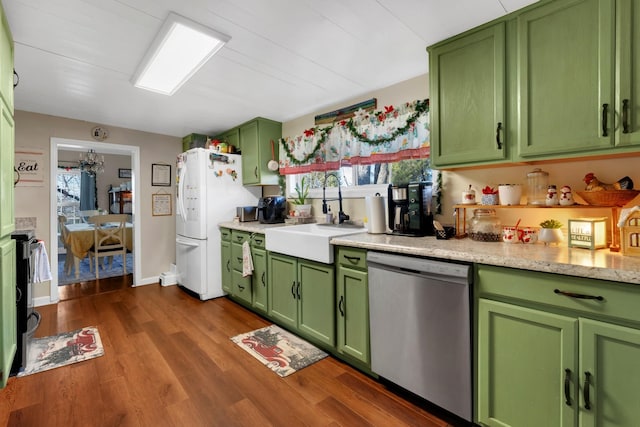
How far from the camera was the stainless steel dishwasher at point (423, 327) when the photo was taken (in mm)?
1471

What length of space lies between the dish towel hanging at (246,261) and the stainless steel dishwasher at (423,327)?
4.87 ft

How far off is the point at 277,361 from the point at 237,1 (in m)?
2.24

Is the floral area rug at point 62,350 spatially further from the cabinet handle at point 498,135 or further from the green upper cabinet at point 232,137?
the cabinet handle at point 498,135

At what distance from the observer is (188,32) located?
1.82 metres

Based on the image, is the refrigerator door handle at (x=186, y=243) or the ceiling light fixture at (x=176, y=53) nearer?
the ceiling light fixture at (x=176, y=53)

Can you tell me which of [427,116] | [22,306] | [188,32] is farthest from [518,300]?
[22,306]

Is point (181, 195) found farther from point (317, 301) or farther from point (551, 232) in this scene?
point (551, 232)

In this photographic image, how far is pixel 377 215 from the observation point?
2230 millimetres

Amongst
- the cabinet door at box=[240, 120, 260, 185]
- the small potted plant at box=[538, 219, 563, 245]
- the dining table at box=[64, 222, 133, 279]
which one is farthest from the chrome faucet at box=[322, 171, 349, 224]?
the dining table at box=[64, 222, 133, 279]

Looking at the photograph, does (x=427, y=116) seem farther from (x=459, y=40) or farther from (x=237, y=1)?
(x=237, y=1)

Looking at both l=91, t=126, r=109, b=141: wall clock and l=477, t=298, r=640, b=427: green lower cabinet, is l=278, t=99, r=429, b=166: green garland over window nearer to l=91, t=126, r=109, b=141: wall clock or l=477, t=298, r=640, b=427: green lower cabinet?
l=477, t=298, r=640, b=427: green lower cabinet

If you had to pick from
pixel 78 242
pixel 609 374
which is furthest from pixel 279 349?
pixel 78 242

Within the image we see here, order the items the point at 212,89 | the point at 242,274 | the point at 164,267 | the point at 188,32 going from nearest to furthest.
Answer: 1. the point at 188,32
2. the point at 212,89
3. the point at 242,274
4. the point at 164,267

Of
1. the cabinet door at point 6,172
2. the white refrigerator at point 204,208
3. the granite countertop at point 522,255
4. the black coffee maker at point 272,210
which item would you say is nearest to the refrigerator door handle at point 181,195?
the white refrigerator at point 204,208
